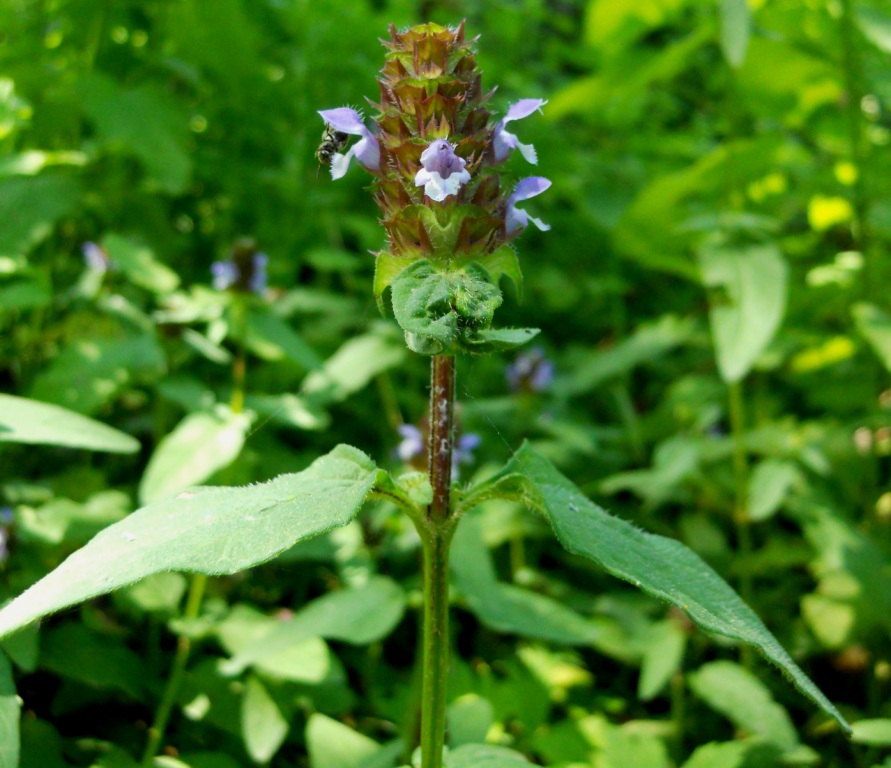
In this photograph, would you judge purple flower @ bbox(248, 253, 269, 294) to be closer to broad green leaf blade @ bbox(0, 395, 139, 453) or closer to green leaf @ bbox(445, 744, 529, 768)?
broad green leaf blade @ bbox(0, 395, 139, 453)

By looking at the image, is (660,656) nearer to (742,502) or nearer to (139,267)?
(742,502)

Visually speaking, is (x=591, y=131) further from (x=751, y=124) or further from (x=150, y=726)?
(x=150, y=726)

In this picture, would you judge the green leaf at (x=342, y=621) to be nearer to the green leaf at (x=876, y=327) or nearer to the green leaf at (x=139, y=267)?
the green leaf at (x=139, y=267)

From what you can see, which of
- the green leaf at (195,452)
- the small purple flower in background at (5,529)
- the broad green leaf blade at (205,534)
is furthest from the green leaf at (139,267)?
the broad green leaf blade at (205,534)

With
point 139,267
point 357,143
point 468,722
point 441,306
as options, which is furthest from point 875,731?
point 139,267

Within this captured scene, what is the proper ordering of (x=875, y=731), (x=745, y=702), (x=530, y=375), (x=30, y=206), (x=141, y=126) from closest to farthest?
(x=875, y=731), (x=745, y=702), (x=30, y=206), (x=141, y=126), (x=530, y=375)

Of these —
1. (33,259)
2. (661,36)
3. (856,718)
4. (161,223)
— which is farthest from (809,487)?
(661,36)
